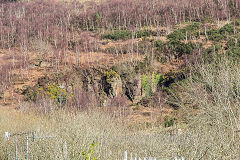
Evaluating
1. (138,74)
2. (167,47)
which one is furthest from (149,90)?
(167,47)

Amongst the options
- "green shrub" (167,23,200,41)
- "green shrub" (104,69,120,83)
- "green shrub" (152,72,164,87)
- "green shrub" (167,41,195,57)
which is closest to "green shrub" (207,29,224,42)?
"green shrub" (167,23,200,41)

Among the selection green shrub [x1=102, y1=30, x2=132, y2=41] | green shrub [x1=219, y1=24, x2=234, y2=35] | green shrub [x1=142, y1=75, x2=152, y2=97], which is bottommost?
green shrub [x1=142, y1=75, x2=152, y2=97]

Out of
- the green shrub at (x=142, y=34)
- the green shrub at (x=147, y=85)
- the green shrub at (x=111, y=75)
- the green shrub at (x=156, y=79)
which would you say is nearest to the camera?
the green shrub at (x=111, y=75)

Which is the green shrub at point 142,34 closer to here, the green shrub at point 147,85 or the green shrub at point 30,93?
the green shrub at point 147,85

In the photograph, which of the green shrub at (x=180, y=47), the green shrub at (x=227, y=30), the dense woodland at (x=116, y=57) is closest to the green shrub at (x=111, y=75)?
the dense woodland at (x=116, y=57)

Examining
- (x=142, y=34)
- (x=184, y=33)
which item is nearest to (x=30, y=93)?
(x=142, y=34)

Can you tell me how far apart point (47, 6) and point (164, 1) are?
2299 cm

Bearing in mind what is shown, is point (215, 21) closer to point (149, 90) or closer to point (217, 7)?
point (217, 7)

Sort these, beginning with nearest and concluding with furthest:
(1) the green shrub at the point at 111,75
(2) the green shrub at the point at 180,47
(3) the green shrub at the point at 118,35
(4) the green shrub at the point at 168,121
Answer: (4) the green shrub at the point at 168,121
(1) the green shrub at the point at 111,75
(2) the green shrub at the point at 180,47
(3) the green shrub at the point at 118,35

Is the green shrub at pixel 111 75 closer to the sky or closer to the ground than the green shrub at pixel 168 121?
closer to the sky

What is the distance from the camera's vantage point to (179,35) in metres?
43.8

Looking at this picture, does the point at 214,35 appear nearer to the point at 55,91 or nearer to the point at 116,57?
the point at 116,57

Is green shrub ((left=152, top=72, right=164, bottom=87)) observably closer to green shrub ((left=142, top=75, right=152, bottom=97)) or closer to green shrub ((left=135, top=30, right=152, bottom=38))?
green shrub ((left=142, top=75, right=152, bottom=97))

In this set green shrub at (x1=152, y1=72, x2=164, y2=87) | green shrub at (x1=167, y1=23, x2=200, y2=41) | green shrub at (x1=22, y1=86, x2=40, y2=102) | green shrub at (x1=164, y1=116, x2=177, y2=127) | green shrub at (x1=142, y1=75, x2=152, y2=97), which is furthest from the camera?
green shrub at (x1=167, y1=23, x2=200, y2=41)
